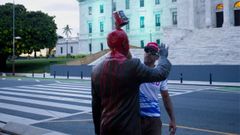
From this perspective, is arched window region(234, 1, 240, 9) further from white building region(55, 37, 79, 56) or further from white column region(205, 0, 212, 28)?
white building region(55, 37, 79, 56)

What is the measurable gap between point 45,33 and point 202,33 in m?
24.7

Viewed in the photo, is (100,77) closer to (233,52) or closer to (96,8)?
(233,52)

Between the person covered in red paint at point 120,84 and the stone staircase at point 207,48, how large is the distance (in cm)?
2764

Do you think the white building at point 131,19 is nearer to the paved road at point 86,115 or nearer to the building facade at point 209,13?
the building facade at point 209,13

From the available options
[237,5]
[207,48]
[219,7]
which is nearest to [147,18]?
[219,7]

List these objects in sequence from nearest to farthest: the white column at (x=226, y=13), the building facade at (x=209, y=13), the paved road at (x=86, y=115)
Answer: the paved road at (x=86, y=115)
the white column at (x=226, y=13)
the building facade at (x=209, y=13)

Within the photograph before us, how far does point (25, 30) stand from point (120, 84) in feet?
163

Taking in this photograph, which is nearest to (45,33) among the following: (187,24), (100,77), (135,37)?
(135,37)

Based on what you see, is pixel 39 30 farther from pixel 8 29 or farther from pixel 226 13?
pixel 226 13

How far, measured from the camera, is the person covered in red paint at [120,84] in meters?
3.03

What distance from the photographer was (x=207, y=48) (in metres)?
33.8

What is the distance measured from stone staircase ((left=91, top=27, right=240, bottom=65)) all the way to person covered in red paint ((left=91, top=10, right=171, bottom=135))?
2764 cm

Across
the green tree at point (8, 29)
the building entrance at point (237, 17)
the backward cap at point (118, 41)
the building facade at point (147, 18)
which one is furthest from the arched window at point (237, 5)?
the backward cap at point (118, 41)

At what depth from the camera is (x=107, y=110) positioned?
10.2 ft
